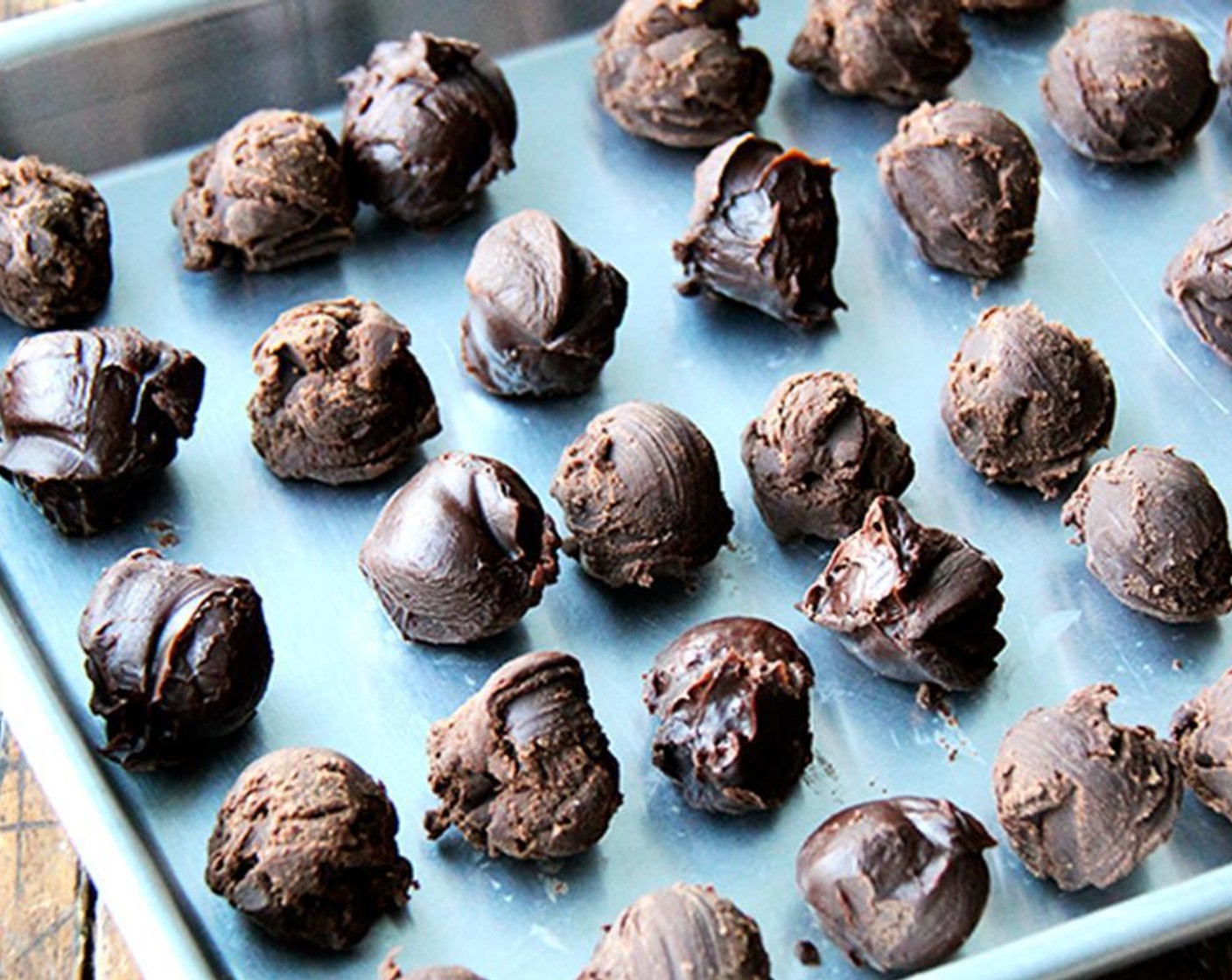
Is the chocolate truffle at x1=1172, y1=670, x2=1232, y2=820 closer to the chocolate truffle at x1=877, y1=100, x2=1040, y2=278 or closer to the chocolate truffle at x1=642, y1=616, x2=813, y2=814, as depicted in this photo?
the chocolate truffle at x1=642, y1=616, x2=813, y2=814

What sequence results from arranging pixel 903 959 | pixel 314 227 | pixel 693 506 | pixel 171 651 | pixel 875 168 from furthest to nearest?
pixel 875 168 < pixel 314 227 < pixel 693 506 < pixel 171 651 < pixel 903 959

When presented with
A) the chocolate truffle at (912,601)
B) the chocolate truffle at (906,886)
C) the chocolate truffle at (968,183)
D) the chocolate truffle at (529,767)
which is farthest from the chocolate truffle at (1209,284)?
the chocolate truffle at (529,767)

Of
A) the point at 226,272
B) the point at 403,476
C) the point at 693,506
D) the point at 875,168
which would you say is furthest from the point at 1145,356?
the point at 226,272

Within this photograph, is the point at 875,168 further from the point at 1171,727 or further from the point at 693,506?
the point at 1171,727

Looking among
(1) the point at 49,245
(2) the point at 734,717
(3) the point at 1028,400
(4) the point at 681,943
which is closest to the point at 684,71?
(3) the point at 1028,400

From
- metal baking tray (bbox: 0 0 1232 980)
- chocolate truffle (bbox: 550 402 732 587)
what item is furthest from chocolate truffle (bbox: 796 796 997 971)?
chocolate truffle (bbox: 550 402 732 587)

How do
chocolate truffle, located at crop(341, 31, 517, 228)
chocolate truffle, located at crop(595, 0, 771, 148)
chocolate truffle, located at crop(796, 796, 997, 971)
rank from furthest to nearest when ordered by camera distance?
chocolate truffle, located at crop(595, 0, 771, 148) → chocolate truffle, located at crop(341, 31, 517, 228) → chocolate truffle, located at crop(796, 796, 997, 971)
